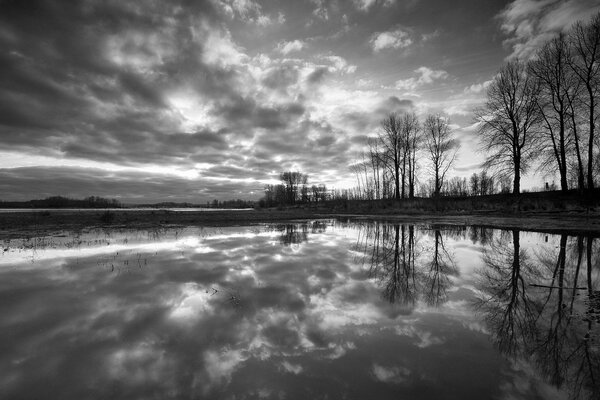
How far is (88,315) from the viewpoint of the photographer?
469 cm

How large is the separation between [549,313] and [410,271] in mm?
3224

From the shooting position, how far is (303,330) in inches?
162

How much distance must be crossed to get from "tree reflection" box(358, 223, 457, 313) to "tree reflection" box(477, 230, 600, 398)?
83 cm

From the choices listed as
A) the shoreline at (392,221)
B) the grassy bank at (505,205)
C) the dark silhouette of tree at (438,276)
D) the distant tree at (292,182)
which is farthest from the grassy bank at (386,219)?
the distant tree at (292,182)

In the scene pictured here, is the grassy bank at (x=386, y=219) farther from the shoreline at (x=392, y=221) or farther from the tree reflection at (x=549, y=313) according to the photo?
the tree reflection at (x=549, y=313)

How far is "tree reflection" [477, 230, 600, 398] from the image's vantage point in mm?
2992

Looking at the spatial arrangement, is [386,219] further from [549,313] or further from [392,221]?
[549,313]

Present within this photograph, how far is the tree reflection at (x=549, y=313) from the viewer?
299 cm

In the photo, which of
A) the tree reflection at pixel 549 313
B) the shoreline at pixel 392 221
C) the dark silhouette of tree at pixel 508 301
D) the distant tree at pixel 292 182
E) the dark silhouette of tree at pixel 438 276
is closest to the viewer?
the tree reflection at pixel 549 313

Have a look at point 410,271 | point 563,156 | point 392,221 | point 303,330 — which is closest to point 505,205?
Answer: point 563,156

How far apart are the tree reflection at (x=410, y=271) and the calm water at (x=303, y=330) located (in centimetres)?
6

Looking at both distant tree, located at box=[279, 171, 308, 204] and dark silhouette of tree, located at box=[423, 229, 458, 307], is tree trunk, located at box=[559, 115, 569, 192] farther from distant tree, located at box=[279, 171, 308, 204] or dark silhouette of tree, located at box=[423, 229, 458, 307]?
distant tree, located at box=[279, 171, 308, 204]

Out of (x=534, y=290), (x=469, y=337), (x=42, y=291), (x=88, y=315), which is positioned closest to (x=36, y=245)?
(x=42, y=291)

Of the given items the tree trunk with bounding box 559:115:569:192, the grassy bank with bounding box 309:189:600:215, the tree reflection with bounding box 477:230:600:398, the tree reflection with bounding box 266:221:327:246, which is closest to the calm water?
the tree reflection with bounding box 477:230:600:398
